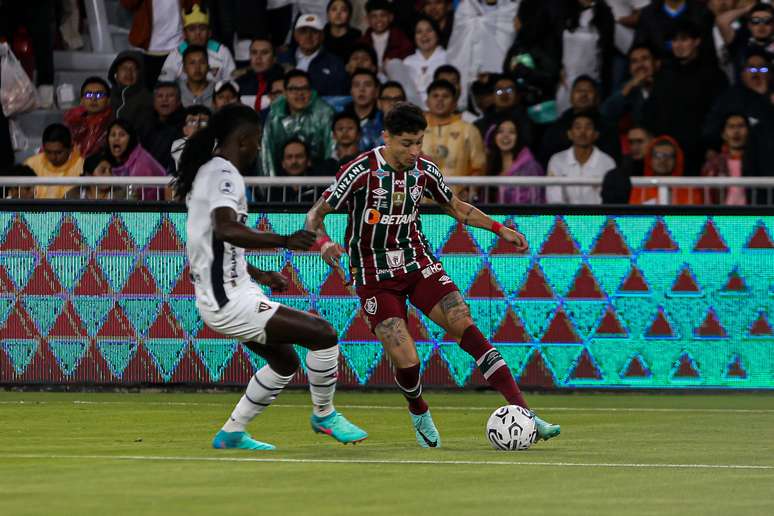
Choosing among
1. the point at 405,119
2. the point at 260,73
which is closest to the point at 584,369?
the point at 260,73

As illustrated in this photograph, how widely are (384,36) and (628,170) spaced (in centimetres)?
392

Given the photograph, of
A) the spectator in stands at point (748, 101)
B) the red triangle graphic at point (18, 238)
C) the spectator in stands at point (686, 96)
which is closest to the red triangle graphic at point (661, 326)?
the spectator in stands at point (686, 96)

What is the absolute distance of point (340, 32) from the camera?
63.3 feet

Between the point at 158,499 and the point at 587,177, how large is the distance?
9.06 m

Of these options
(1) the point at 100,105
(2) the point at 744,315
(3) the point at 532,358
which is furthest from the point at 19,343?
(2) the point at 744,315

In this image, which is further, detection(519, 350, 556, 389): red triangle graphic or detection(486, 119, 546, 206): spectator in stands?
detection(486, 119, 546, 206): spectator in stands

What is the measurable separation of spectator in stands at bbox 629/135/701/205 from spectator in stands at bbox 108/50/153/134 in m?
5.80

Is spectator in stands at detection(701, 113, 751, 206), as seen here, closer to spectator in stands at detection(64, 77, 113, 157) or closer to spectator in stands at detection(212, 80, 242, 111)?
spectator in stands at detection(212, 80, 242, 111)

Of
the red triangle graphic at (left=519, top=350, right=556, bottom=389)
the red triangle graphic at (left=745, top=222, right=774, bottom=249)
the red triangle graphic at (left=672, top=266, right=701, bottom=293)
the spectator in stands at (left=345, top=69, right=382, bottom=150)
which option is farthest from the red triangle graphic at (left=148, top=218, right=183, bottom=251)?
the red triangle graphic at (left=745, top=222, right=774, bottom=249)

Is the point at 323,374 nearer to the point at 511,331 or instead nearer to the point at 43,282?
the point at 511,331

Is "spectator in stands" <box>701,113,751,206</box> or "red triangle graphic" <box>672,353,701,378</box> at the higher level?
"spectator in stands" <box>701,113,751,206</box>

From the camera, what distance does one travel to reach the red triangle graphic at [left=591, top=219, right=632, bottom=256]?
16234 millimetres

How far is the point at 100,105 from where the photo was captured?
1931 centimetres

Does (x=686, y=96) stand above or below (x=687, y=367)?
above
